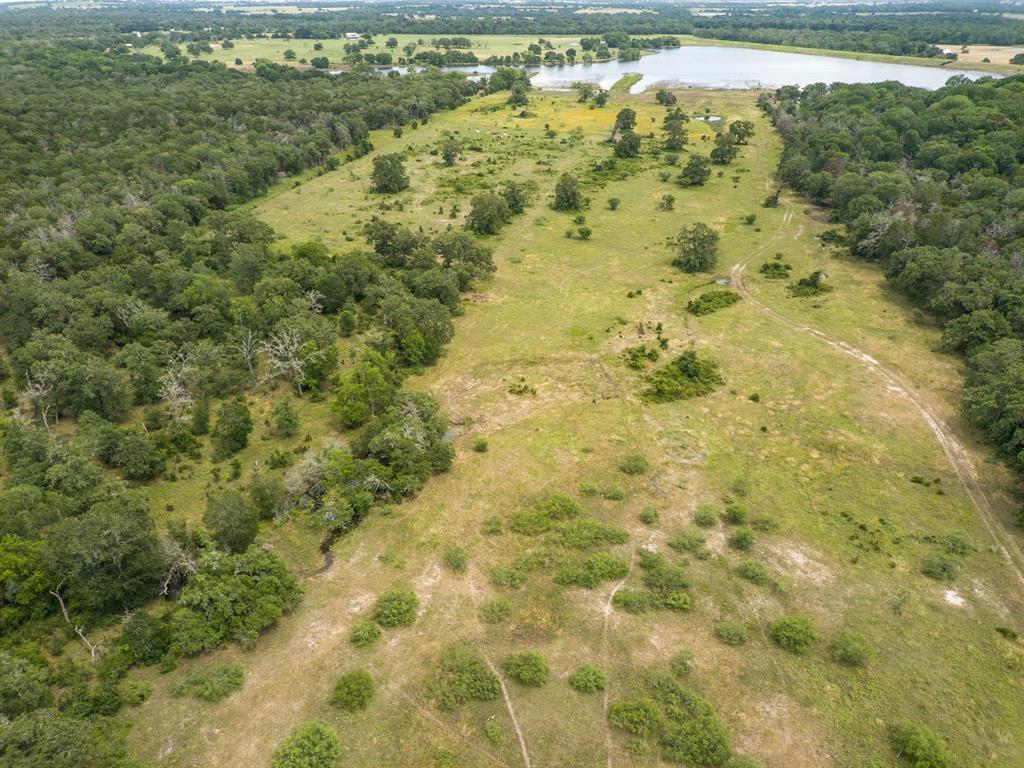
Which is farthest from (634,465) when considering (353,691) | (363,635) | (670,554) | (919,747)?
(353,691)

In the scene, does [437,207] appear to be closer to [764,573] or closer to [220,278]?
[220,278]

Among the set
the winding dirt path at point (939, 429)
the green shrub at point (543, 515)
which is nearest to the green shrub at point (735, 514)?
the green shrub at point (543, 515)

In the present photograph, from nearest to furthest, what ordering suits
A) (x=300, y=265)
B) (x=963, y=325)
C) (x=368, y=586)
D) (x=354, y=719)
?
1. (x=354, y=719)
2. (x=368, y=586)
3. (x=963, y=325)
4. (x=300, y=265)

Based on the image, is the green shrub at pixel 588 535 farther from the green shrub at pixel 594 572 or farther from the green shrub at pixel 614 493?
the green shrub at pixel 614 493

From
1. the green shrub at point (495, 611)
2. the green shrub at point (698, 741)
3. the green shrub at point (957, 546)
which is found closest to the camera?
the green shrub at point (698, 741)

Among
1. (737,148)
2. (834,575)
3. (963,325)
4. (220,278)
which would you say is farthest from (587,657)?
(737,148)

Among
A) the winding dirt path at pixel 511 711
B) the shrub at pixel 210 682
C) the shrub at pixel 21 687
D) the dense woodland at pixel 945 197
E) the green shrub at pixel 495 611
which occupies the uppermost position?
the dense woodland at pixel 945 197

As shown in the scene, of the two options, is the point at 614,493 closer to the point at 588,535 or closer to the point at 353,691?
the point at 588,535

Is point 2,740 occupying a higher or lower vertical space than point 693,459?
higher
